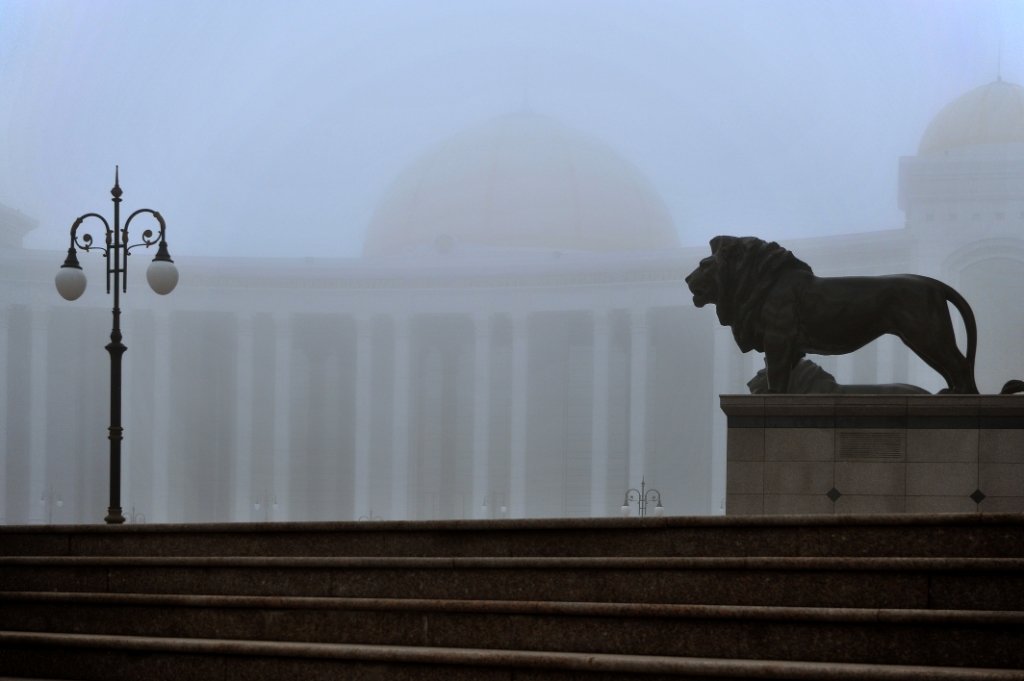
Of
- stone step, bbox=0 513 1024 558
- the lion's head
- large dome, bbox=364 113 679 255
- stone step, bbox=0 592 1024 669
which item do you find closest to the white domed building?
large dome, bbox=364 113 679 255

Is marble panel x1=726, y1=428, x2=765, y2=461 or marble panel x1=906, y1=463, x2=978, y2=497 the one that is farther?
marble panel x1=726, y1=428, x2=765, y2=461

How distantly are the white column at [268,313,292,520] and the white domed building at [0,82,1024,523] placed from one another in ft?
0.34

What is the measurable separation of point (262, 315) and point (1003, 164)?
29.2 metres

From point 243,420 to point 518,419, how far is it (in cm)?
1166

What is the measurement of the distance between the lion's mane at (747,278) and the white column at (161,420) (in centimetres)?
5135

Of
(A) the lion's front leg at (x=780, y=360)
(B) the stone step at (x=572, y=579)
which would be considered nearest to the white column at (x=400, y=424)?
(A) the lion's front leg at (x=780, y=360)

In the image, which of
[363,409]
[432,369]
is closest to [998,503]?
[432,369]

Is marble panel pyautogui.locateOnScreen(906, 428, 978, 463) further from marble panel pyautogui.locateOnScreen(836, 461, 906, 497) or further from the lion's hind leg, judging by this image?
the lion's hind leg

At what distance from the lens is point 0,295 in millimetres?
63625

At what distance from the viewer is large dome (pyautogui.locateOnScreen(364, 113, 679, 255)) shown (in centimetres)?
7769

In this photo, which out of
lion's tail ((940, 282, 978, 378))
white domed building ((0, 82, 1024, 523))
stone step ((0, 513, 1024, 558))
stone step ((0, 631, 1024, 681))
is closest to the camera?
stone step ((0, 631, 1024, 681))

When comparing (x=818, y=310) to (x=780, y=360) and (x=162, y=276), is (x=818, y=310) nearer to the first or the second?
(x=780, y=360)

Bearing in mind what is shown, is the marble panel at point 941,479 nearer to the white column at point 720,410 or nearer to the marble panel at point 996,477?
the marble panel at point 996,477

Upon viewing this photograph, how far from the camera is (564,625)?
991 centimetres
